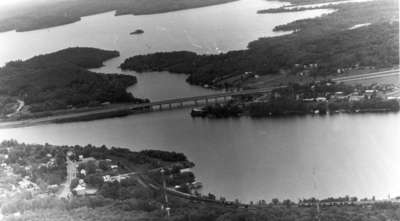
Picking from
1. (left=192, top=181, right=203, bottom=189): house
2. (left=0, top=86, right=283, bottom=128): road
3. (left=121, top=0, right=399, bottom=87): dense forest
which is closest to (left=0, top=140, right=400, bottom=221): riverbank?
(left=192, top=181, right=203, bottom=189): house

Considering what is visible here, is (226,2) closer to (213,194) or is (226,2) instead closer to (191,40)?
(191,40)

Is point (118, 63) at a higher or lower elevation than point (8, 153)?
higher

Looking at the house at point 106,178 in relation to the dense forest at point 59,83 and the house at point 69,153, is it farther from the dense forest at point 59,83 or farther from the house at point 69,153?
the dense forest at point 59,83

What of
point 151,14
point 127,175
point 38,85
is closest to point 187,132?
point 127,175

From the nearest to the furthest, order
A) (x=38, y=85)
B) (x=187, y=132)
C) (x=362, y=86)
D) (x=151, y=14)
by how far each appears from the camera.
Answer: (x=187, y=132) → (x=362, y=86) → (x=38, y=85) → (x=151, y=14)

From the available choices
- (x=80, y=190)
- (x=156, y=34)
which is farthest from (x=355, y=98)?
(x=156, y=34)

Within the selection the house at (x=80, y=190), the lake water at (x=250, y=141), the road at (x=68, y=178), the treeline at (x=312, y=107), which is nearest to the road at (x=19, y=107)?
the lake water at (x=250, y=141)

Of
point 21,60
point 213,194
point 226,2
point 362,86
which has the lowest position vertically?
point 213,194
